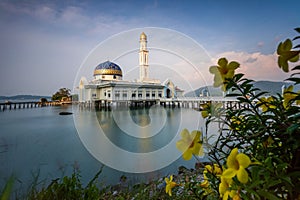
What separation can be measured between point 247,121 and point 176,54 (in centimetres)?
68

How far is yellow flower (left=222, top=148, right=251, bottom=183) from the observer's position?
0.61ft

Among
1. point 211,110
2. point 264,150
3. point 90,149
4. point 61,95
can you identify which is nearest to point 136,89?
point 90,149

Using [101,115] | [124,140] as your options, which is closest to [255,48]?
[124,140]

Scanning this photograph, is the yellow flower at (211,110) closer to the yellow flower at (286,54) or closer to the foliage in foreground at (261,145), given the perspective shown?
the foliage in foreground at (261,145)

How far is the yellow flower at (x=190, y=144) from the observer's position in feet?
0.92

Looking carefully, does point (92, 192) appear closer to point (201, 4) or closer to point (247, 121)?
point (247, 121)

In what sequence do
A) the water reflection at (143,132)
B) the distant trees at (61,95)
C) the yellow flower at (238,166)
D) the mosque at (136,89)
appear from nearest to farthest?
the yellow flower at (238,166) → the mosque at (136,89) → the water reflection at (143,132) → the distant trees at (61,95)

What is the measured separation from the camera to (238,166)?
0.20m

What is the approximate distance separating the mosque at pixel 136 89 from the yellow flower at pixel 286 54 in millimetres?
1058

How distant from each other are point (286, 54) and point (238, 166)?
0.57 ft

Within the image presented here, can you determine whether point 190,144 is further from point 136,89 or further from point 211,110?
point 136,89

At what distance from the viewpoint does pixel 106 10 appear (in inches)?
69.8

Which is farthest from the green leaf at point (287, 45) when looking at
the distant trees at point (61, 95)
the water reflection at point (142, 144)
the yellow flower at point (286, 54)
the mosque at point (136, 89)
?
the distant trees at point (61, 95)

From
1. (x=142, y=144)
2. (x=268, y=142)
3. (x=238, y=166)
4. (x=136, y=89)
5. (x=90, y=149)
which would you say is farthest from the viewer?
(x=142, y=144)
